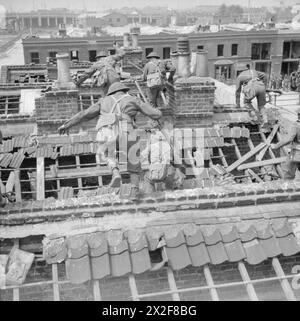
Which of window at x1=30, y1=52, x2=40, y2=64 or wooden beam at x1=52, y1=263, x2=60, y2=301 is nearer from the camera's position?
wooden beam at x1=52, y1=263, x2=60, y2=301

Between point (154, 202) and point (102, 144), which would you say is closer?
point (154, 202)

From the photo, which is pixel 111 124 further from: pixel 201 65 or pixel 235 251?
pixel 201 65

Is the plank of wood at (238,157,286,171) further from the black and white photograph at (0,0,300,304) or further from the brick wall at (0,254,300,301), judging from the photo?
the brick wall at (0,254,300,301)

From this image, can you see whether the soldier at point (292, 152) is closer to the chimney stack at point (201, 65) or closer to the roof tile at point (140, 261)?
the roof tile at point (140, 261)

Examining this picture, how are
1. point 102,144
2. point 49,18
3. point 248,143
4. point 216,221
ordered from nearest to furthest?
point 216,221
point 102,144
point 248,143
point 49,18

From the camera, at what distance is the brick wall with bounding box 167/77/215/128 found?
12211 mm

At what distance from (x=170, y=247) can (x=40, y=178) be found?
5.29 meters

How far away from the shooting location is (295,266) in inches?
240

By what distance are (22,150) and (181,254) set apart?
6.79m

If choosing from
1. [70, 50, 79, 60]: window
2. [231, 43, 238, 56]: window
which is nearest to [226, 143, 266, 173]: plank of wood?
[70, 50, 79, 60]: window

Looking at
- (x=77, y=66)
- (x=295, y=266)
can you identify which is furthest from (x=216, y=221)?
(x=77, y=66)

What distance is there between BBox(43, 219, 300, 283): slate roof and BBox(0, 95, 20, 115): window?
9.63 meters
